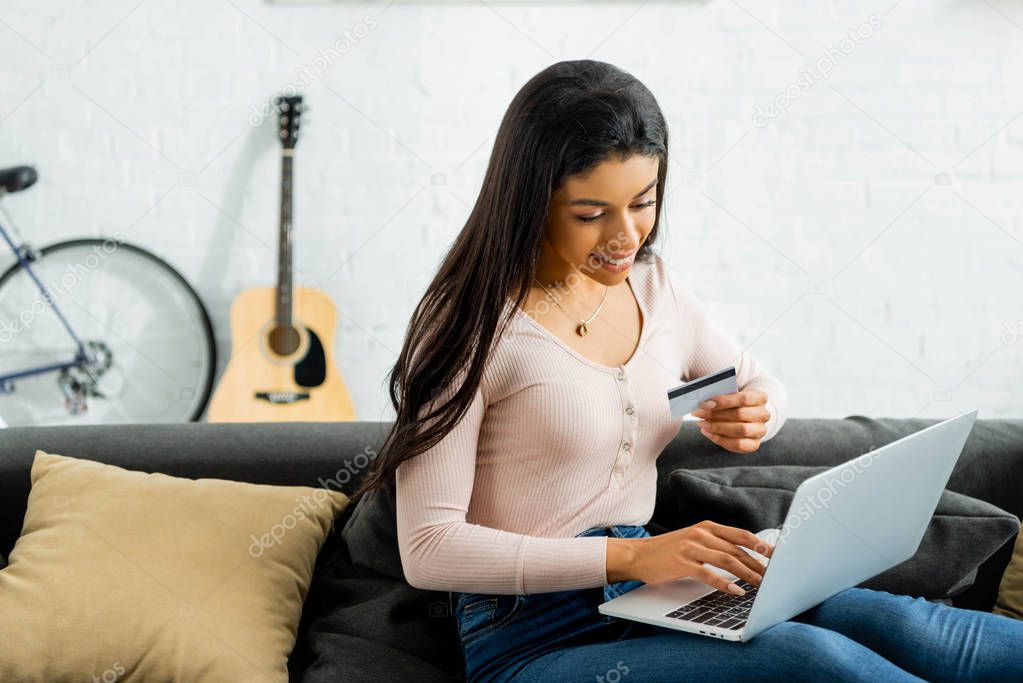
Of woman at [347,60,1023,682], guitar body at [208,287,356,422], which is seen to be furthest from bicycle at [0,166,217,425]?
woman at [347,60,1023,682]

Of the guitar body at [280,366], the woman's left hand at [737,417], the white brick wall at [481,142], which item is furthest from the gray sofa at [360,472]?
the white brick wall at [481,142]

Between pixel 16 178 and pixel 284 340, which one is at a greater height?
pixel 16 178

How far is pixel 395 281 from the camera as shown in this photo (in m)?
3.01

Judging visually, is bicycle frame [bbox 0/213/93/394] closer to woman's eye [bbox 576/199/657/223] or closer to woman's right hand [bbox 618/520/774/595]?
woman's eye [bbox 576/199/657/223]

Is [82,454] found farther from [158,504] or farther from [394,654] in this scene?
[394,654]

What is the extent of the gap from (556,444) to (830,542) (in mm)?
347

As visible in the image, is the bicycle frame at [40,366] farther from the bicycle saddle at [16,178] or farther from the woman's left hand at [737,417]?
the woman's left hand at [737,417]

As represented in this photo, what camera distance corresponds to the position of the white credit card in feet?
4.30

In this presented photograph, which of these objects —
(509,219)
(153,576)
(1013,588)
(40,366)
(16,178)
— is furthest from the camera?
(40,366)

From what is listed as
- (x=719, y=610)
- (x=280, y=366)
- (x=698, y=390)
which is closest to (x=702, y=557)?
(x=719, y=610)

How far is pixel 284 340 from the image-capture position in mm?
2918

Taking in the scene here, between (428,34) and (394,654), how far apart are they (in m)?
1.91

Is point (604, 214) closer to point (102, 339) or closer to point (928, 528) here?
point (928, 528)

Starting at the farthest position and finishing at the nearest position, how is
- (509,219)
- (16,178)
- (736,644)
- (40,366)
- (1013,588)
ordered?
(40,366), (16,178), (1013,588), (509,219), (736,644)
